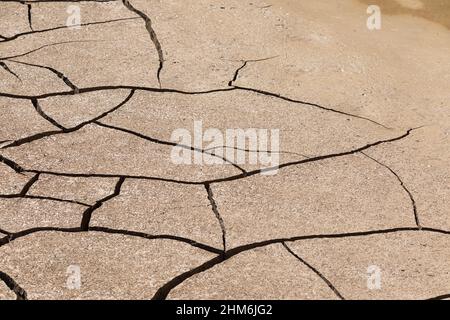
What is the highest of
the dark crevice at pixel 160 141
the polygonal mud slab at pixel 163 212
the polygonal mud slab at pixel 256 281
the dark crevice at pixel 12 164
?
the dark crevice at pixel 160 141

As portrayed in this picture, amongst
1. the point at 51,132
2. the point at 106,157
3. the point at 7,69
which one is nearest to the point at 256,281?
the point at 106,157

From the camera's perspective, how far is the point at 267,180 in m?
3.00

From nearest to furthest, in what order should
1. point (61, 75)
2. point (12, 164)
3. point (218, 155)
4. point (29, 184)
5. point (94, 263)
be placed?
point (94, 263)
point (29, 184)
point (12, 164)
point (218, 155)
point (61, 75)

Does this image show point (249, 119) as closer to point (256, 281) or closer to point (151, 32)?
point (151, 32)

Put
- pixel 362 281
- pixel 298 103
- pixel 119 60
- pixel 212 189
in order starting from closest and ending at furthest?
pixel 362 281, pixel 212 189, pixel 298 103, pixel 119 60

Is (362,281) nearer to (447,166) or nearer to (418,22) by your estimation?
(447,166)

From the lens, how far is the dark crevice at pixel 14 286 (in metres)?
2.40

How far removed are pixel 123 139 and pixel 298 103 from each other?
0.76 meters

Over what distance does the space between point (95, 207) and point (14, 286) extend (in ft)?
1.45

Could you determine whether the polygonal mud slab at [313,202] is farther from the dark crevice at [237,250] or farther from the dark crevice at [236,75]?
the dark crevice at [236,75]

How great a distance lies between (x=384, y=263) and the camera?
8.60 feet

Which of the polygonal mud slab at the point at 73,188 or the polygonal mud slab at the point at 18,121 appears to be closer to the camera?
the polygonal mud slab at the point at 73,188

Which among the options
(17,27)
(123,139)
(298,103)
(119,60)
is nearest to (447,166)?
(298,103)

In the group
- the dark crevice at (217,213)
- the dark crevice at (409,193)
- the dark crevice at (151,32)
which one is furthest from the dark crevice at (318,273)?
the dark crevice at (151,32)
